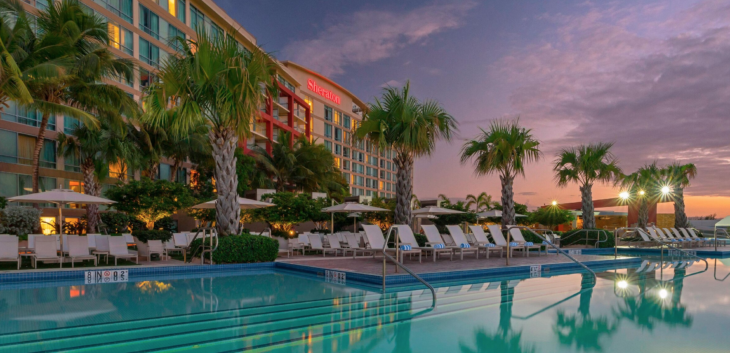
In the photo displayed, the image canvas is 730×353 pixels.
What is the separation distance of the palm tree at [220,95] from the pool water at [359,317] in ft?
9.77

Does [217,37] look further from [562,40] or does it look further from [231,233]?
[562,40]

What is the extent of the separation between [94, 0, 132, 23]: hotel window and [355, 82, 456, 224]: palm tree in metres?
20.3

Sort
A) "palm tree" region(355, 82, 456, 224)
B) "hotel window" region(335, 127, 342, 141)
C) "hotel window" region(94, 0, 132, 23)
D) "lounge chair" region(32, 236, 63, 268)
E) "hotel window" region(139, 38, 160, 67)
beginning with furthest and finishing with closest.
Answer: "hotel window" region(335, 127, 342, 141) → "hotel window" region(139, 38, 160, 67) → "hotel window" region(94, 0, 132, 23) → "palm tree" region(355, 82, 456, 224) → "lounge chair" region(32, 236, 63, 268)

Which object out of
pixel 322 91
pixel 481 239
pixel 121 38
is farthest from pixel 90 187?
pixel 322 91

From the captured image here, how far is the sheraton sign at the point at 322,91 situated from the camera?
59375 mm

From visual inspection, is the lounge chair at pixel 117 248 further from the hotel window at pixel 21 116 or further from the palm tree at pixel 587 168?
the palm tree at pixel 587 168

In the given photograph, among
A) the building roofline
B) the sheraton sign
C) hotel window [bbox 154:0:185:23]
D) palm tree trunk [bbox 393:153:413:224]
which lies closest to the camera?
palm tree trunk [bbox 393:153:413:224]

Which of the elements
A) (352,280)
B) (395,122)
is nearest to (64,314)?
(352,280)

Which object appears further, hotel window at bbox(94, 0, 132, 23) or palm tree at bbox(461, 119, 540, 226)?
hotel window at bbox(94, 0, 132, 23)

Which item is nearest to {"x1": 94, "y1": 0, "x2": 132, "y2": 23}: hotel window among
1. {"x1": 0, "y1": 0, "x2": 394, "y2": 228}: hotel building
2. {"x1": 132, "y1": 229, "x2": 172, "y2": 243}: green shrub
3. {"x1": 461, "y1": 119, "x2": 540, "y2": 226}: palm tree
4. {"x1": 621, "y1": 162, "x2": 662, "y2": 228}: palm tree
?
{"x1": 0, "y1": 0, "x2": 394, "y2": 228}: hotel building

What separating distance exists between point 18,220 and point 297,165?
19783 millimetres

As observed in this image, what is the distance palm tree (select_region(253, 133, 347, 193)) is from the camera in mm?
34094

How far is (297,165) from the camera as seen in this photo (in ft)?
113

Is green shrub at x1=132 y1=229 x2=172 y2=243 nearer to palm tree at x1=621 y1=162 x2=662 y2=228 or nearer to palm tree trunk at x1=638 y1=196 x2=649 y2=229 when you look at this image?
palm tree at x1=621 y1=162 x2=662 y2=228
